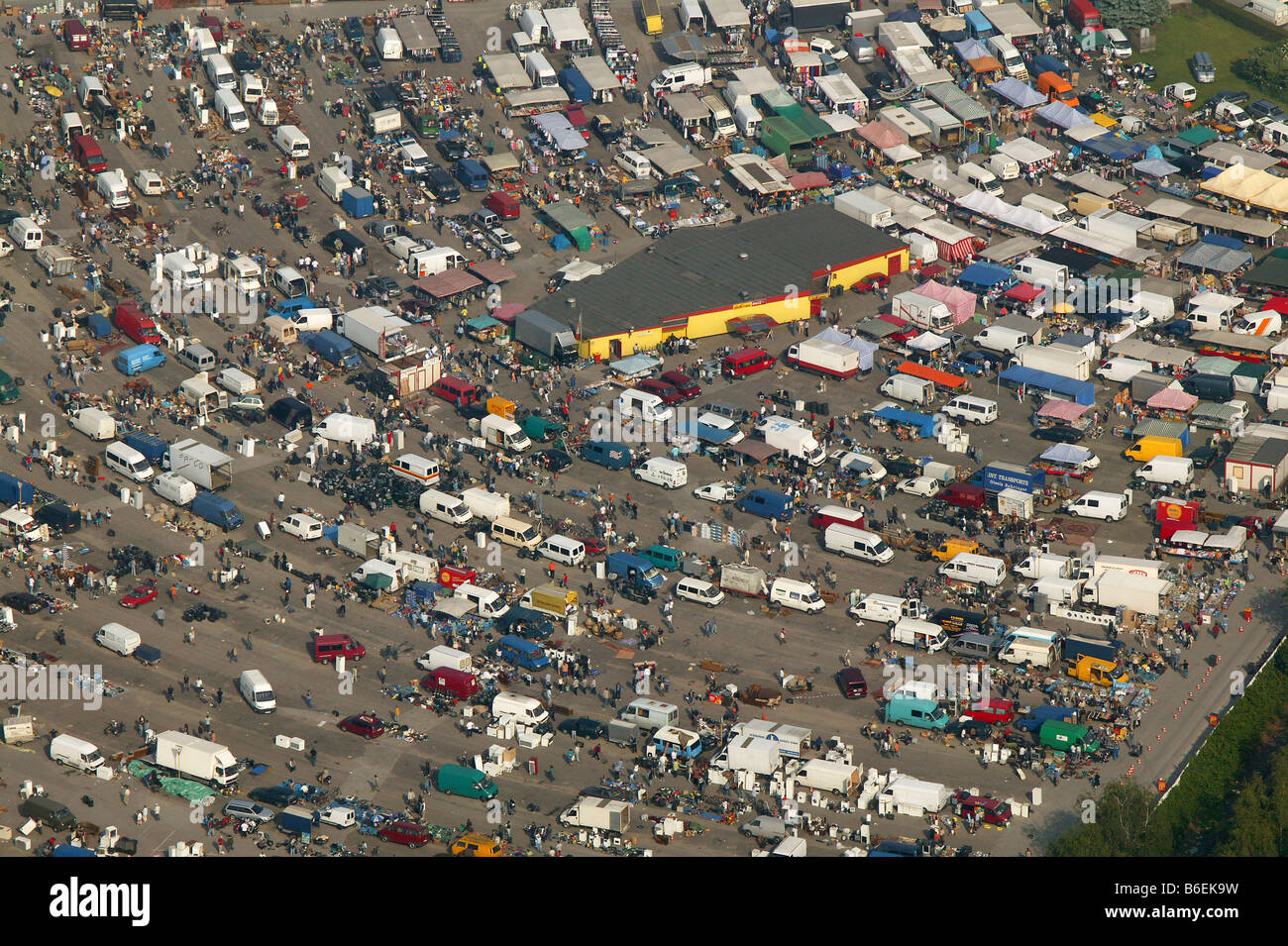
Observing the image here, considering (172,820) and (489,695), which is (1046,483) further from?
(172,820)

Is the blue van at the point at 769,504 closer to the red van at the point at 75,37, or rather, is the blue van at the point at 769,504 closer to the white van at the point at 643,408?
the white van at the point at 643,408

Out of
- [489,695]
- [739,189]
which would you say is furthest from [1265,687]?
[739,189]

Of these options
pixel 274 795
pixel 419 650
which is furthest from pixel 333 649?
pixel 274 795

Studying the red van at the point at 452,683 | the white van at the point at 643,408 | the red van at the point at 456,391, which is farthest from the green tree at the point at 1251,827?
the red van at the point at 456,391

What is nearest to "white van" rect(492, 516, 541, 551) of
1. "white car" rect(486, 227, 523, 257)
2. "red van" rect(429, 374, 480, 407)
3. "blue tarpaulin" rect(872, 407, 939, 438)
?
"red van" rect(429, 374, 480, 407)

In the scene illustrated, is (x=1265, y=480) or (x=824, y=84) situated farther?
(x=824, y=84)

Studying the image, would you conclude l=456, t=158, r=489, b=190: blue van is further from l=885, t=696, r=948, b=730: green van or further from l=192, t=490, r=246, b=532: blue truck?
l=885, t=696, r=948, b=730: green van
